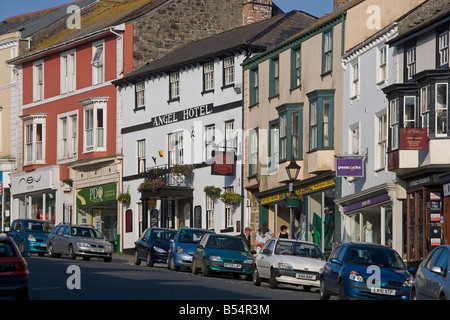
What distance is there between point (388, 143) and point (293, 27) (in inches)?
693

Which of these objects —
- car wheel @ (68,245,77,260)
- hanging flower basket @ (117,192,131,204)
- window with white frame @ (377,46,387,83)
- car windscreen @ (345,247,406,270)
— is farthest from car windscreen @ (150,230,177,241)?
car windscreen @ (345,247,406,270)

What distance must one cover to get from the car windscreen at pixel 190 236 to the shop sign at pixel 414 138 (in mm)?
8453

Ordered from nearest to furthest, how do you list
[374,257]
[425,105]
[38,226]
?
[374,257], [425,105], [38,226]

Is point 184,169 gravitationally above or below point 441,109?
below

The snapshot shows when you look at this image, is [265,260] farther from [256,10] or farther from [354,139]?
[256,10]

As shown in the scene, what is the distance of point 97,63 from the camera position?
205 feet

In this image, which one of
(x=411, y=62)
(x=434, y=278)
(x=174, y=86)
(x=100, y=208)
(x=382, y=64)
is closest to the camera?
(x=434, y=278)

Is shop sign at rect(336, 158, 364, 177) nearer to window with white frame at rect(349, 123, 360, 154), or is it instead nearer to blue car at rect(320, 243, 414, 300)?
window with white frame at rect(349, 123, 360, 154)

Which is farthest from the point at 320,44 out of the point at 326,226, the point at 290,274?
the point at 290,274

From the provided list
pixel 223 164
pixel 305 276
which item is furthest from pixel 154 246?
pixel 305 276

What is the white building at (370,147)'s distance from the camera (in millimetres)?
39000

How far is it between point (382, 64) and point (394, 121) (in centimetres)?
306

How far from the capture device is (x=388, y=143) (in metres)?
38.0

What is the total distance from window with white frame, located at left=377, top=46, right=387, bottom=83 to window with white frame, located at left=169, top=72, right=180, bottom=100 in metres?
17.5
